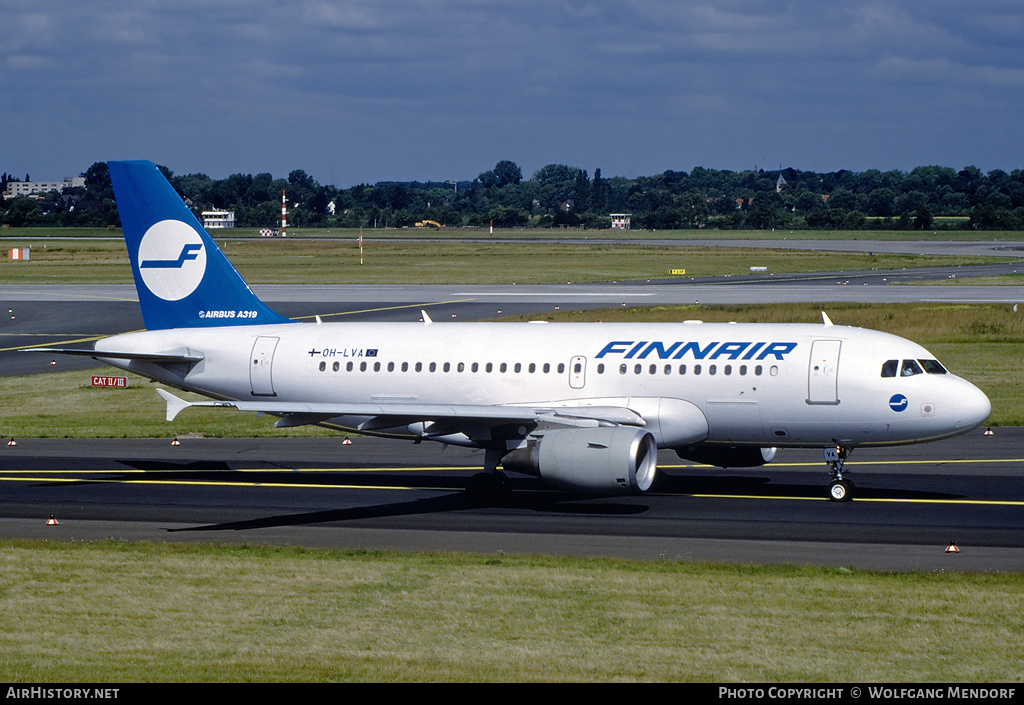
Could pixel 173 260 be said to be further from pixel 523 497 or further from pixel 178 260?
pixel 523 497

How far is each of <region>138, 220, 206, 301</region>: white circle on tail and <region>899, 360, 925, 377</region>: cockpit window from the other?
774 inches

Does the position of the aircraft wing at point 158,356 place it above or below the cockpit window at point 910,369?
below

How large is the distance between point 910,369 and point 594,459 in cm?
833

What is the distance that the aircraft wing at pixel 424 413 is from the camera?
29516mm

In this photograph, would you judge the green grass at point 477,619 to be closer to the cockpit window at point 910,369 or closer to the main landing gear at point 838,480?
the main landing gear at point 838,480

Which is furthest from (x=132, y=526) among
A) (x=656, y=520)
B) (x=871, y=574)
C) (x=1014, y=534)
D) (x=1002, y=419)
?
(x=1002, y=419)

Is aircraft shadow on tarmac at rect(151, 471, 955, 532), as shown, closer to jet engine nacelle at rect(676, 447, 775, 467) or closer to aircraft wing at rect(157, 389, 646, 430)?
jet engine nacelle at rect(676, 447, 775, 467)

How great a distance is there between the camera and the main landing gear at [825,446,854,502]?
30.9 metres

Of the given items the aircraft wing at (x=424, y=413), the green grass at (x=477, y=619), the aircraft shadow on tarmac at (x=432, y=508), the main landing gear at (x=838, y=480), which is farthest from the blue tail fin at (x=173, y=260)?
the main landing gear at (x=838, y=480)

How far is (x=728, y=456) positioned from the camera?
33.5 meters

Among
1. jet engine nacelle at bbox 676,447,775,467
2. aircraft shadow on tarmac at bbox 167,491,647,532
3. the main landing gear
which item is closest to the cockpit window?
the main landing gear

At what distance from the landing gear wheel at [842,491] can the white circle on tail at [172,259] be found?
18733mm

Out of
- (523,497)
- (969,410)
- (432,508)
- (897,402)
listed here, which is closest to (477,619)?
(432,508)

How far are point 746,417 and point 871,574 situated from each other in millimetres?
7899
